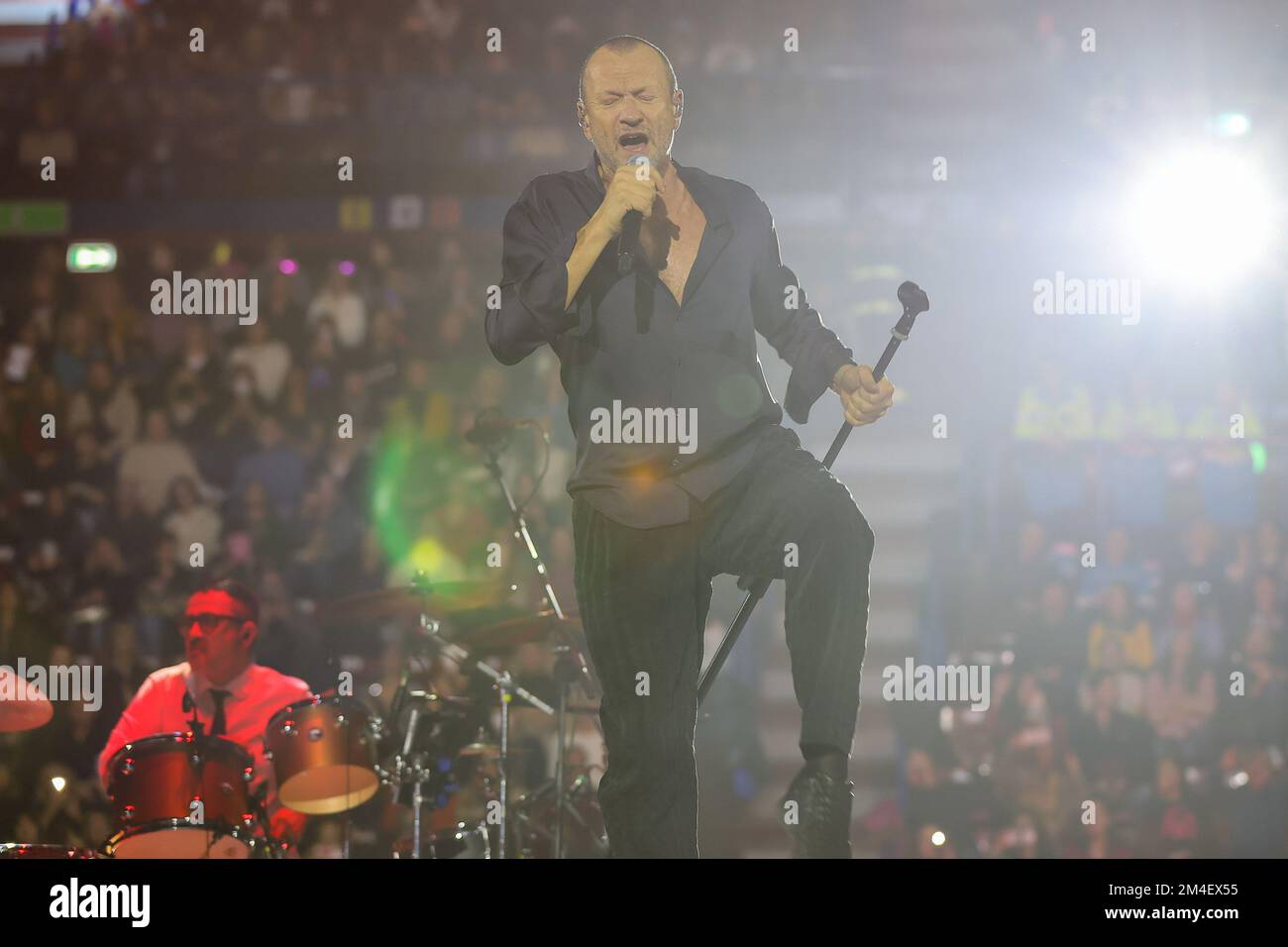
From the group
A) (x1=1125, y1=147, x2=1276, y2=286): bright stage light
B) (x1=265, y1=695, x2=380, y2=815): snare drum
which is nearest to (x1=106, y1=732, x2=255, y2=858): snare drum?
(x1=265, y1=695, x2=380, y2=815): snare drum

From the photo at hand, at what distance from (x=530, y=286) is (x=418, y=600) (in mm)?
2076

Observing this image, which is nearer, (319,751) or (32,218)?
(319,751)

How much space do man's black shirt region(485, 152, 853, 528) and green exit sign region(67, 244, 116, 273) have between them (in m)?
4.89

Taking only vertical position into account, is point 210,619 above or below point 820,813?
above

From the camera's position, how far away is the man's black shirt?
297cm

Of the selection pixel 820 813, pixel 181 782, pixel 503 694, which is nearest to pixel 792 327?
pixel 820 813

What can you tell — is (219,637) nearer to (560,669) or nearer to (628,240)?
(560,669)

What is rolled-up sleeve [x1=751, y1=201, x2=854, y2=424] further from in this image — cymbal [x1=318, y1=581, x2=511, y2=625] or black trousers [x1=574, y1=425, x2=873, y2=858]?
cymbal [x1=318, y1=581, x2=511, y2=625]

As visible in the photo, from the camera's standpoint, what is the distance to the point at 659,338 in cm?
307

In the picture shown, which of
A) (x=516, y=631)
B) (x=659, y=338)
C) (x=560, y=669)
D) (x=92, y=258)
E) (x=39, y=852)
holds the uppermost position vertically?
(x=92, y=258)

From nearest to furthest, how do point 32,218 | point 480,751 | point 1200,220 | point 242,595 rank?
1. point 480,751
2. point 242,595
3. point 1200,220
4. point 32,218
